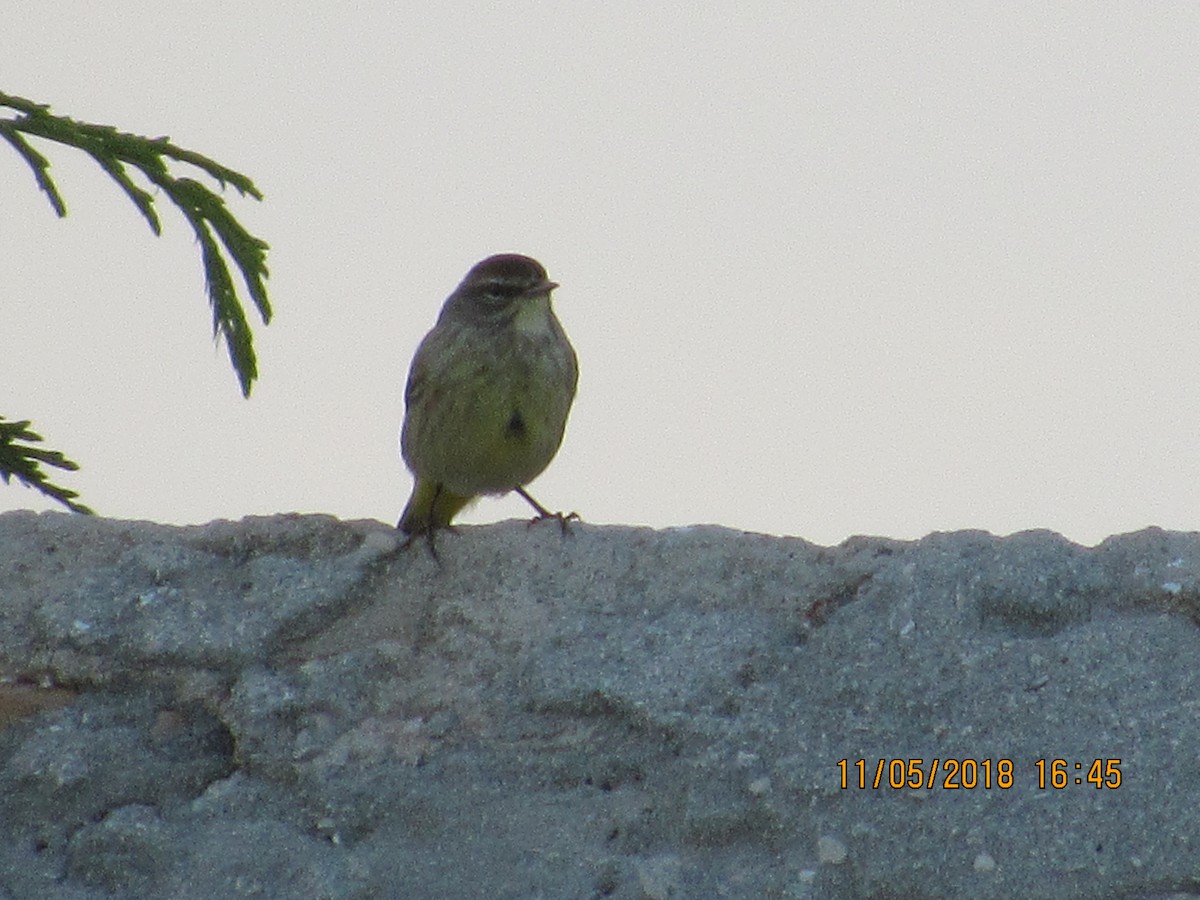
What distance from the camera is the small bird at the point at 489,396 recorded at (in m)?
5.25

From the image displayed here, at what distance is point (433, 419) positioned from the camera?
531 centimetres

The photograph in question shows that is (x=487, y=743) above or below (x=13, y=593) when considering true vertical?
below

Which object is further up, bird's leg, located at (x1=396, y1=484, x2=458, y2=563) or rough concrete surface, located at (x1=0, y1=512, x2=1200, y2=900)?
bird's leg, located at (x1=396, y1=484, x2=458, y2=563)

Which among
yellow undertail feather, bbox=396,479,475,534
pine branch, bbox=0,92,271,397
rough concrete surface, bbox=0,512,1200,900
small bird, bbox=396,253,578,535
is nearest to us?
rough concrete surface, bbox=0,512,1200,900

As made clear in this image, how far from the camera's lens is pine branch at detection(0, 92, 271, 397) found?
11.1 feet

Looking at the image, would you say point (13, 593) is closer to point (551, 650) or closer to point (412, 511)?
point (551, 650)

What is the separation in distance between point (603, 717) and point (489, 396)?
2163 millimetres

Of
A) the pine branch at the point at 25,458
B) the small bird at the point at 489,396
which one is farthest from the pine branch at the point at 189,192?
the small bird at the point at 489,396

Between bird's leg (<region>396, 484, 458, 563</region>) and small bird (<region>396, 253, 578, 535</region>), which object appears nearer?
bird's leg (<region>396, 484, 458, 563</region>)

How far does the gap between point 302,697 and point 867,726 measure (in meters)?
1.02

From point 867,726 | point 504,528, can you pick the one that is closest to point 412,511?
point 504,528
